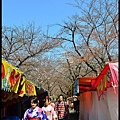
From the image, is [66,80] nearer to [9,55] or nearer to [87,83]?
[9,55]

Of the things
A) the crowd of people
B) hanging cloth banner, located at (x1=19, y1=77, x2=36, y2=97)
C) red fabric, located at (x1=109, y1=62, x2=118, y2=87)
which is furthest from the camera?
the crowd of people

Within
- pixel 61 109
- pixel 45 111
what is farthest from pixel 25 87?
pixel 61 109

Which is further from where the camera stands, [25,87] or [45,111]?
[45,111]

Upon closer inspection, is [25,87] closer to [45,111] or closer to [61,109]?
[45,111]

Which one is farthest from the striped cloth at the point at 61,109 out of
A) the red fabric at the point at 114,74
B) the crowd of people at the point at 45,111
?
the red fabric at the point at 114,74

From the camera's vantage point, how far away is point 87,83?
9.24 metres

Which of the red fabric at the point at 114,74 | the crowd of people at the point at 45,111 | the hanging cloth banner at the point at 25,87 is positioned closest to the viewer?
the red fabric at the point at 114,74

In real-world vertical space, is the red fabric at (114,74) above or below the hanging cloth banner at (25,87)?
above

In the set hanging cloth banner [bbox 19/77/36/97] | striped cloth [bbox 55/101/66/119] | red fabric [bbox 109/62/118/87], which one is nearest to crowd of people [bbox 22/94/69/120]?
striped cloth [bbox 55/101/66/119]

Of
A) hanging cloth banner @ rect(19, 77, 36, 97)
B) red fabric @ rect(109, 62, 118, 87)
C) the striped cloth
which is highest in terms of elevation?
red fabric @ rect(109, 62, 118, 87)

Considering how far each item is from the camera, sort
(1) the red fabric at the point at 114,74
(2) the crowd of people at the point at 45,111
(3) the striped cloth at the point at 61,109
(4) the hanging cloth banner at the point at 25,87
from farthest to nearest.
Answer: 1. (3) the striped cloth at the point at 61,109
2. (2) the crowd of people at the point at 45,111
3. (4) the hanging cloth banner at the point at 25,87
4. (1) the red fabric at the point at 114,74

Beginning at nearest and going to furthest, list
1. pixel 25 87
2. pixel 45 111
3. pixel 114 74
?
1. pixel 114 74
2. pixel 25 87
3. pixel 45 111

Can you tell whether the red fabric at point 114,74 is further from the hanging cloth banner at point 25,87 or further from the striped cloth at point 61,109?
the striped cloth at point 61,109

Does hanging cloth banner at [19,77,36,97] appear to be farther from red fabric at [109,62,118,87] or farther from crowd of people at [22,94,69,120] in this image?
red fabric at [109,62,118,87]
